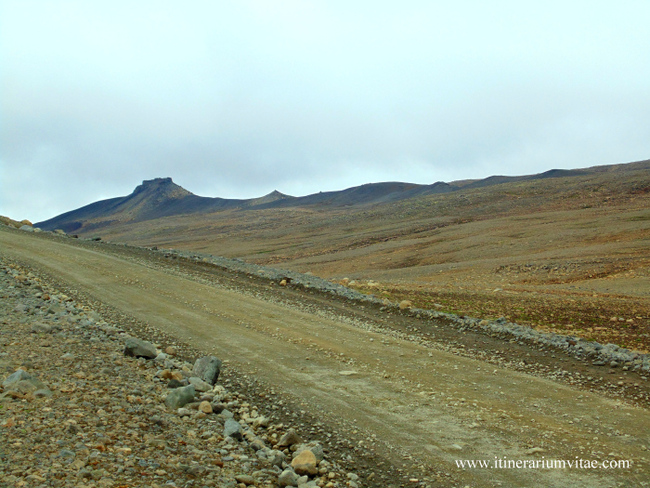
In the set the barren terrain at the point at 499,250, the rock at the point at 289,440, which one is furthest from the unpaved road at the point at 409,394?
the barren terrain at the point at 499,250

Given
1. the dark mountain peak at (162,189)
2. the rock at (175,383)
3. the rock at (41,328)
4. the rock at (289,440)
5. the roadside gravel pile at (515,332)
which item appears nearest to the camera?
the rock at (289,440)

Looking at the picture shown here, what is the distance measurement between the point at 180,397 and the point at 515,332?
8178mm

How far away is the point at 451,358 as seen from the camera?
31.4ft

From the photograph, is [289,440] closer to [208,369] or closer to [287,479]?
[287,479]

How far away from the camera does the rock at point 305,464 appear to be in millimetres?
5195

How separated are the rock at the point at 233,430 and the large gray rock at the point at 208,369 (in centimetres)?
161

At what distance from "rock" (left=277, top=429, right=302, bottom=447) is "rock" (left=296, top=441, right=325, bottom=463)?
0.10m

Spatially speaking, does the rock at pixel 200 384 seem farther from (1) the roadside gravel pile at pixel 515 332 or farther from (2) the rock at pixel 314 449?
(1) the roadside gravel pile at pixel 515 332

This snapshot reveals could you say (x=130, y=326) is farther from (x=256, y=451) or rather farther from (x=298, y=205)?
(x=298, y=205)

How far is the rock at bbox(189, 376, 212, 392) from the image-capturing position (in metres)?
6.95

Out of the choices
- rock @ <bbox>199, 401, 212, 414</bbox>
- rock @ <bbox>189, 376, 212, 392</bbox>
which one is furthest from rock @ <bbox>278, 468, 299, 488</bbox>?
rock @ <bbox>189, 376, 212, 392</bbox>

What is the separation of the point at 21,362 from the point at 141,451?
107 inches

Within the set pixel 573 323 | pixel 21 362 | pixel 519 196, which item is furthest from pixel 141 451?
pixel 519 196

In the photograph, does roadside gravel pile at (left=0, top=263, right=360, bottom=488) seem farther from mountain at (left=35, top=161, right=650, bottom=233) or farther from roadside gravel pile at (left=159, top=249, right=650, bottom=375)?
mountain at (left=35, top=161, right=650, bottom=233)
